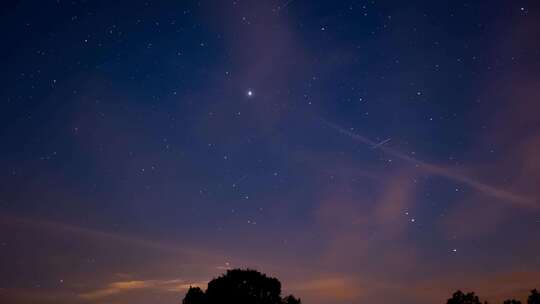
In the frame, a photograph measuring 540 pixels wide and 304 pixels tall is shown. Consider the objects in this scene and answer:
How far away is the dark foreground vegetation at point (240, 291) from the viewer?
47.2 m

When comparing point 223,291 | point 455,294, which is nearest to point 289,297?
point 223,291

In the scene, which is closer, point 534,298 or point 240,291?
point 240,291

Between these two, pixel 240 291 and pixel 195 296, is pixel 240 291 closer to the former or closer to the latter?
pixel 240 291

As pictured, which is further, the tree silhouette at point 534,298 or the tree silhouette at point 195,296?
the tree silhouette at point 534,298

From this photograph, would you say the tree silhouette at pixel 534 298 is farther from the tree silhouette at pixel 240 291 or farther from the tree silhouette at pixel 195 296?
the tree silhouette at pixel 195 296

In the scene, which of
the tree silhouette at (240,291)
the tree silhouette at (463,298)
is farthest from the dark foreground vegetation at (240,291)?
the tree silhouette at (463,298)

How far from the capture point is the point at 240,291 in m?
47.9

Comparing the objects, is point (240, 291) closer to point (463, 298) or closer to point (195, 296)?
point (195, 296)

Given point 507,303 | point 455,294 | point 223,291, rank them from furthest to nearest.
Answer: point 507,303 < point 455,294 < point 223,291

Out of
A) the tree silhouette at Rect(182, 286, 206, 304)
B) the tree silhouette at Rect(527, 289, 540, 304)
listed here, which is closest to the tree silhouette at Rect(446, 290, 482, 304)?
the tree silhouette at Rect(527, 289, 540, 304)

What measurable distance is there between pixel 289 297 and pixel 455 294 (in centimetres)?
2181

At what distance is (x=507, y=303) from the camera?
58031 mm

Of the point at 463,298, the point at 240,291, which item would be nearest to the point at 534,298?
the point at 463,298

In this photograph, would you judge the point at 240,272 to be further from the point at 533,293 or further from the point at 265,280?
the point at 533,293
